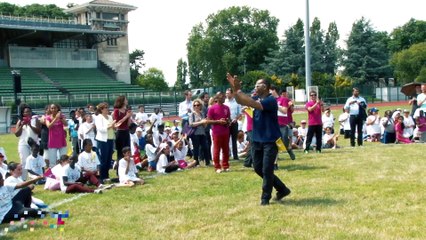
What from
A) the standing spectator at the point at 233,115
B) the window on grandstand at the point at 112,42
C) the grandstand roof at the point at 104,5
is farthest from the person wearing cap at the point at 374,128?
the grandstand roof at the point at 104,5

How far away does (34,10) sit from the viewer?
83.6m

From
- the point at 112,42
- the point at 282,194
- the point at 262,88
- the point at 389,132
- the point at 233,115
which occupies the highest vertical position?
the point at 112,42

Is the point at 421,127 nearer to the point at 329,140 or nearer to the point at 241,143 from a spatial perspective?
the point at 329,140

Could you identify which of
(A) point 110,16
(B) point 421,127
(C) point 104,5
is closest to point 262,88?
(B) point 421,127

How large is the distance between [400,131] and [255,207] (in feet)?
39.5

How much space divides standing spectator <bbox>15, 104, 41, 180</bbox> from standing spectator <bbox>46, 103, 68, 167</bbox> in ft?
1.01

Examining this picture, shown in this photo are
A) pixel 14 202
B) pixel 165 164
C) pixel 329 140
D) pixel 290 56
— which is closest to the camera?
pixel 14 202

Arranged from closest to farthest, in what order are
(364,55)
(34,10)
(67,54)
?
(67,54), (364,55), (34,10)

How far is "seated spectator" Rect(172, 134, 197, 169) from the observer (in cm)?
1316

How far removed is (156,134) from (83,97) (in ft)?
101

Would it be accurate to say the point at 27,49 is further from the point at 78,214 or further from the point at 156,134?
the point at 78,214

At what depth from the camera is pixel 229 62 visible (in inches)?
3423

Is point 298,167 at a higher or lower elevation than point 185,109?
lower

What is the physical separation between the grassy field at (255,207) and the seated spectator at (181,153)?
5.23ft
